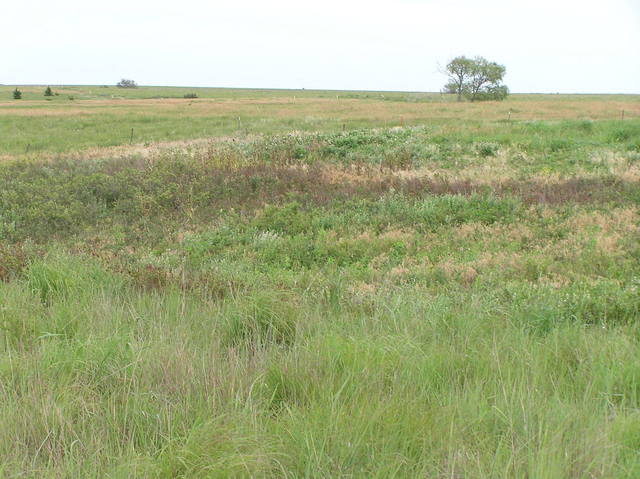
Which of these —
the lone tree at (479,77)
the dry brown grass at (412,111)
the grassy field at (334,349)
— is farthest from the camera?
the lone tree at (479,77)

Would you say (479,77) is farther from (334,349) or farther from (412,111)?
(334,349)

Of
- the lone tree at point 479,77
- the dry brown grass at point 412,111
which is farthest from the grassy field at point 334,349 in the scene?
the lone tree at point 479,77

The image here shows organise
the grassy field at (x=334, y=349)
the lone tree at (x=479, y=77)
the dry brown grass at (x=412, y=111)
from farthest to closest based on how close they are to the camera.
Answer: the lone tree at (x=479, y=77)
the dry brown grass at (x=412, y=111)
the grassy field at (x=334, y=349)

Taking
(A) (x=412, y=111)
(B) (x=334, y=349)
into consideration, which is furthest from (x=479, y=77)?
(B) (x=334, y=349)

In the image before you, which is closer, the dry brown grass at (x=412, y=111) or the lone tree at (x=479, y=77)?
the dry brown grass at (x=412, y=111)

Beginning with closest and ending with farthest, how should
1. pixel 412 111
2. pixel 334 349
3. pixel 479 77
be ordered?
pixel 334 349 < pixel 412 111 < pixel 479 77

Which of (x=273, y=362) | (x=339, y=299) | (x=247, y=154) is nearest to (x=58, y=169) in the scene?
(x=247, y=154)

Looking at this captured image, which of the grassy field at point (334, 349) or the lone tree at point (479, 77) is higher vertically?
the lone tree at point (479, 77)

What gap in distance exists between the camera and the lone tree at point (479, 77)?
233 feet

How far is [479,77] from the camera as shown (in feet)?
236

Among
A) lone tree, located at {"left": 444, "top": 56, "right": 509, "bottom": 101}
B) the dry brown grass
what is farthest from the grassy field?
lone tree, located at {"left": 444, "top": 56, "right": 509, "bottom": 101}

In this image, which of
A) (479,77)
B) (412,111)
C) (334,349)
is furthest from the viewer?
(479,77)

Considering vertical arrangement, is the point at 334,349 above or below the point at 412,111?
below

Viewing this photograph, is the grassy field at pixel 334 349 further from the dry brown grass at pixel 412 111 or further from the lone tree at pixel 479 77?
the lone tree at pixel 479 77
